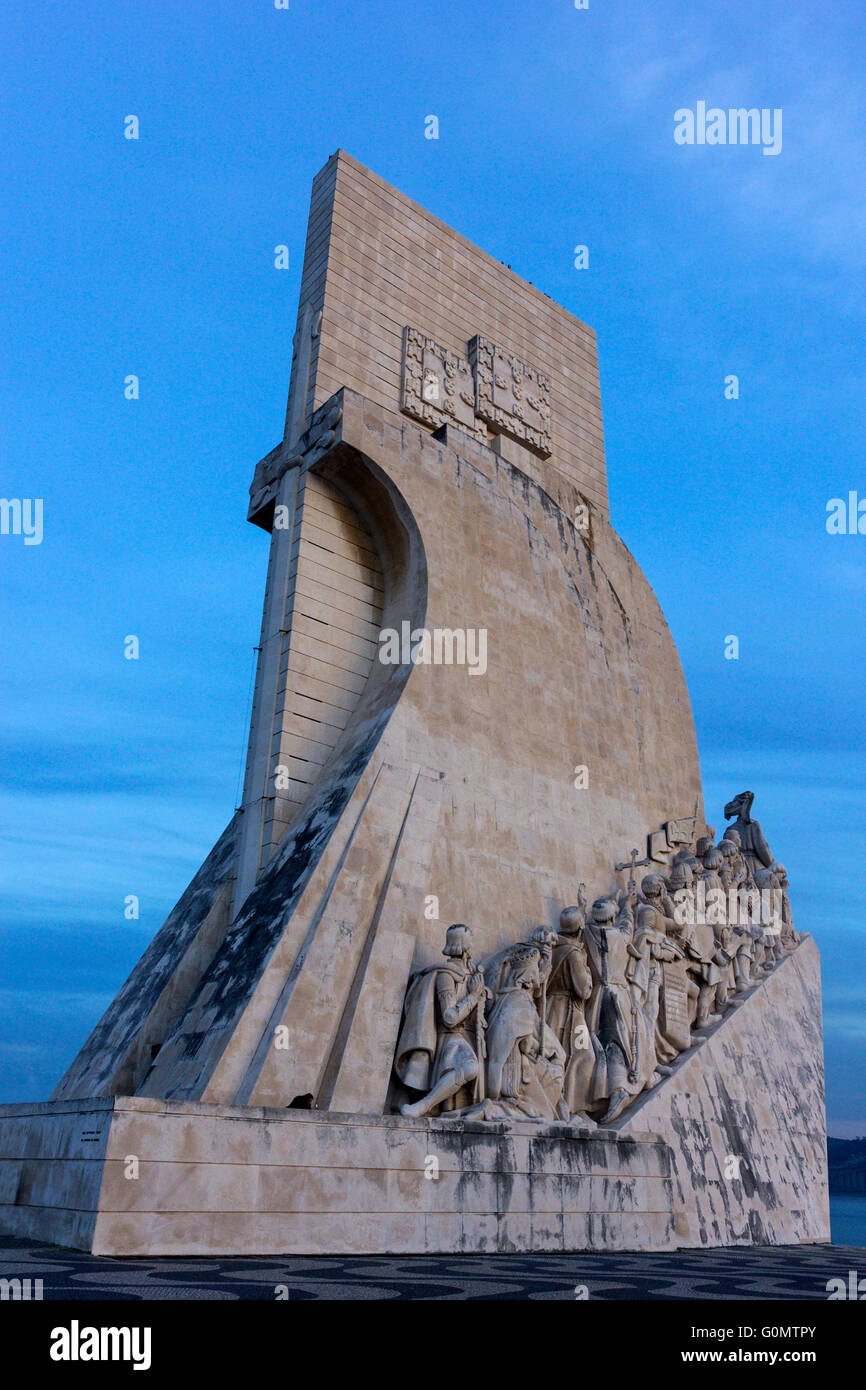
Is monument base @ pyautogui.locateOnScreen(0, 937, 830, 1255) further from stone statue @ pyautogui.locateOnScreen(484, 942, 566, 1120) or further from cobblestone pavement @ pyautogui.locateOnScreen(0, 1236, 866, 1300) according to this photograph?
stone statue @ pyautogui.locateOnScreen(484, 942, 566, 1120)

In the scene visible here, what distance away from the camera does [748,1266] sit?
6488 mm

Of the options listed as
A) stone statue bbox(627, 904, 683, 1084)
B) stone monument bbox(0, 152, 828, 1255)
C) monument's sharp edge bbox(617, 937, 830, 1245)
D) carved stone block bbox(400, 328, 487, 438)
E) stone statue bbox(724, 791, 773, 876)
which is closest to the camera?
stone monument bbox(0, 152, 828, 1255)

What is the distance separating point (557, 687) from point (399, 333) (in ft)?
12.5

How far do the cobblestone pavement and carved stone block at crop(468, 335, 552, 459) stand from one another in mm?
8069

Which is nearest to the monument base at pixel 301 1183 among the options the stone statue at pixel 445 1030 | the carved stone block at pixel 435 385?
the stone statue at pixel 445 1030

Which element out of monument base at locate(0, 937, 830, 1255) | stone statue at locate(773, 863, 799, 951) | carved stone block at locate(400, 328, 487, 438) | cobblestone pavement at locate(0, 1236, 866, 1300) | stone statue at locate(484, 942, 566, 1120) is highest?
carved stone block at locate(400, 328, 487, 438)

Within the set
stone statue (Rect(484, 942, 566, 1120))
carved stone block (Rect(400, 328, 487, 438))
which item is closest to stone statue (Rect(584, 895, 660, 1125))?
stone statue (Rect(484, 942, 566, 1120))

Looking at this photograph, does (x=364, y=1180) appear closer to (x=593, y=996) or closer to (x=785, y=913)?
(x=593, y=996)

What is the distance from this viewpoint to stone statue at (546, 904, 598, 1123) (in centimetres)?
830

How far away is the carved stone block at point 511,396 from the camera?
11.9 meters

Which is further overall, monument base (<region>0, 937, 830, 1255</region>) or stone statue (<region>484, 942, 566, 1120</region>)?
stone statue (<region>484, 942, 566, 1120</region>)
